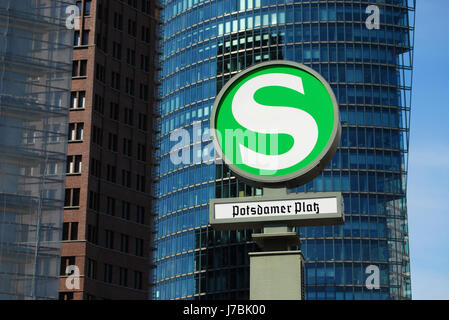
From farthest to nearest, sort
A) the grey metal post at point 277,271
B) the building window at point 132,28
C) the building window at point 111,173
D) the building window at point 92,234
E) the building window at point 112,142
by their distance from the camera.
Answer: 1. the building window at point 132,28
2. the building window at point 112,142
3. the building window at point 111,173
4. the building window at point 92,234
5. the grey metal post at point 277,271

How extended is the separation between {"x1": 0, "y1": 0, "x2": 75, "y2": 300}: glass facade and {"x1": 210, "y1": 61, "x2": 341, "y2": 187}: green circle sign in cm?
3684

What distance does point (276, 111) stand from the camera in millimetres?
16203

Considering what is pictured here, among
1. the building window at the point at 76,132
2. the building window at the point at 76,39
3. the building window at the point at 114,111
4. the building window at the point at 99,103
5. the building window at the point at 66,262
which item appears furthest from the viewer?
the building window at the point at 76,39

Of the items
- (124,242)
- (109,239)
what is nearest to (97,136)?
(109,239)

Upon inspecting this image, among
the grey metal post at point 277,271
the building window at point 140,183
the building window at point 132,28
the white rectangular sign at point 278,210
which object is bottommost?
the grey metal post at point 277,271

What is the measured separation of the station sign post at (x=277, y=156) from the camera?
15.4 meters

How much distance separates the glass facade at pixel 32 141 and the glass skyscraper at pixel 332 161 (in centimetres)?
6184

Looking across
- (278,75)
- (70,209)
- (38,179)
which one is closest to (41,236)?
(38,179)

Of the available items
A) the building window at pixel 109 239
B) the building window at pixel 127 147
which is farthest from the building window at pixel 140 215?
the building window at pixel 127 147

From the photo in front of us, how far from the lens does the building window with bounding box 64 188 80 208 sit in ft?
287

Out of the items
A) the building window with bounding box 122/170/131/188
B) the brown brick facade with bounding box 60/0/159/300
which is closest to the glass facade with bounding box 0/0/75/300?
the brown brick facade with bounding box 60/0/159/300

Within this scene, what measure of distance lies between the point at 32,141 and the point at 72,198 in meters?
30.7

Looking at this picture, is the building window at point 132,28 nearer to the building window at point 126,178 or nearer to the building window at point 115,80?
the building window at point 115,80
